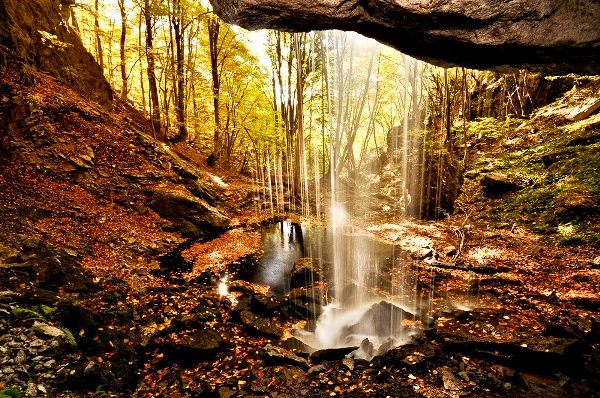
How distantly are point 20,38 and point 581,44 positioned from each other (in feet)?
60.5

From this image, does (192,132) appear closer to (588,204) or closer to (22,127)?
(22,127)

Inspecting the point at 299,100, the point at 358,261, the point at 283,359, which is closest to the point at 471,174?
the point at 358,261

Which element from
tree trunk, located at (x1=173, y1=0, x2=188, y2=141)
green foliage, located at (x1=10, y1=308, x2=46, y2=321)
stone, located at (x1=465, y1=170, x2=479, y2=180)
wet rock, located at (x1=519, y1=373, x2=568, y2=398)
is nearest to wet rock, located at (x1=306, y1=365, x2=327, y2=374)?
wet rock, located at (x1=519, y1=373, x2=568, y2=398)

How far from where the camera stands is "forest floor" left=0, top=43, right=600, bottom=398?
16.5ft

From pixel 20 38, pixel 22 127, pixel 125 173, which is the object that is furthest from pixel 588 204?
pixel 20 38

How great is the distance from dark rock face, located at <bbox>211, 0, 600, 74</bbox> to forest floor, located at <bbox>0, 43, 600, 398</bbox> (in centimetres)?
570

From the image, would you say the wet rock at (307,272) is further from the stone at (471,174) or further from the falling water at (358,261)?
the stone at (471,174)

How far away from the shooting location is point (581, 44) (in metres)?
3.80

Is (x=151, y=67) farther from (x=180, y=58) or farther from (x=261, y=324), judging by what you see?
(x=261, y=324)

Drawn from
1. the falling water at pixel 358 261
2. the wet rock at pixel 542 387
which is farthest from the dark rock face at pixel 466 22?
the falling water at pixel 358 261

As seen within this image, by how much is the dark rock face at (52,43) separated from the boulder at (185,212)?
7797 mm

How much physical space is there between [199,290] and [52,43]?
531 inches

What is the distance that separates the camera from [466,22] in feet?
12.1

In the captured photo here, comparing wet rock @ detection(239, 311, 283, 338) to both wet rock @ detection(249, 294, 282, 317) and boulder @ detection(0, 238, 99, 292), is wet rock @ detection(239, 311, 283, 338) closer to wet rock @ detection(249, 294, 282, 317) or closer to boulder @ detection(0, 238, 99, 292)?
wet rock @ detection(249, 294, 282, 317)
